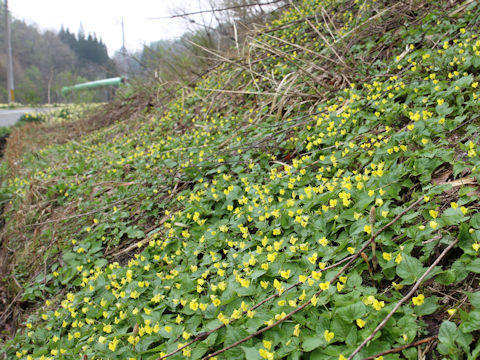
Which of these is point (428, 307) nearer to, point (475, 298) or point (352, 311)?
point (475, 298)

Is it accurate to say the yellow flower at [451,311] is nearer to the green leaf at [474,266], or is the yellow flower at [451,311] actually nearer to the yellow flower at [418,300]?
the yellow flower at [418,300]

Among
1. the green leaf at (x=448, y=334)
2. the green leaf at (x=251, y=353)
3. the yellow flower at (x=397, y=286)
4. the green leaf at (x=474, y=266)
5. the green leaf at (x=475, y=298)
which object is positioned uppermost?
the green leaf at (x=474, y=266)

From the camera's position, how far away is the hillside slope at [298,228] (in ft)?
4.39

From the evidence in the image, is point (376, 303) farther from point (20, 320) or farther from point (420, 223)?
point (20, 320)

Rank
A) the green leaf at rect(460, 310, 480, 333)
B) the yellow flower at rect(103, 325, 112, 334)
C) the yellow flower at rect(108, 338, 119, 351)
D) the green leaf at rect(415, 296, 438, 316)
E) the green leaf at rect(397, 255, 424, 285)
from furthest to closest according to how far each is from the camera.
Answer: the yellow flower at rect(103, 325, 112, 334), the yellow flower at rect(108, 338, 119, 351), the green leaf at rect(397, 255, 424, 285), the green leaf at rect(415, 296, 438, 316), the green leaf at rect(460, 310, 480, 333)

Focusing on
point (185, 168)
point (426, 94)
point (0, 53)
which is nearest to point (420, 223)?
point (426, 94)

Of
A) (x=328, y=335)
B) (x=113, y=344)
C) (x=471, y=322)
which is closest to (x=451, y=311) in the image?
(x=471, y=322)

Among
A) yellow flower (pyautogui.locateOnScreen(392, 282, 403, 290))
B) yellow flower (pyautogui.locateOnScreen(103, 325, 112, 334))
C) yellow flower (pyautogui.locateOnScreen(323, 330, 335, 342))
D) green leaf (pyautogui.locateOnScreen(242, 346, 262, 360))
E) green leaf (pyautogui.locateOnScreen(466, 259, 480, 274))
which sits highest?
green leaf (pyautogui.locateOnScreen(466, 259, 480, 274))

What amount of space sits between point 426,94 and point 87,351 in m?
2.98

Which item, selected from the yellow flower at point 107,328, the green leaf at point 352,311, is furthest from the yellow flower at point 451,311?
the yellow flower at point 107,328

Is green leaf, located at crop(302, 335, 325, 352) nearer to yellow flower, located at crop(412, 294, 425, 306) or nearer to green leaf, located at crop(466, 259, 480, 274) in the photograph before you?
yellow flower, located at crop(412, 294, 425, 306)

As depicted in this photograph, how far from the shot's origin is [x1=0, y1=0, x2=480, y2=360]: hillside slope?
134 cm

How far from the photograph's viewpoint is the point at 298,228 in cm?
196

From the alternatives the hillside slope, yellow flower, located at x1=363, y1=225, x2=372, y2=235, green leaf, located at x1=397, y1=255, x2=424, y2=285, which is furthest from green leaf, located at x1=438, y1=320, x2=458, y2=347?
yellow flower, located at x1=363, y1=225, x2=372, y2=235
